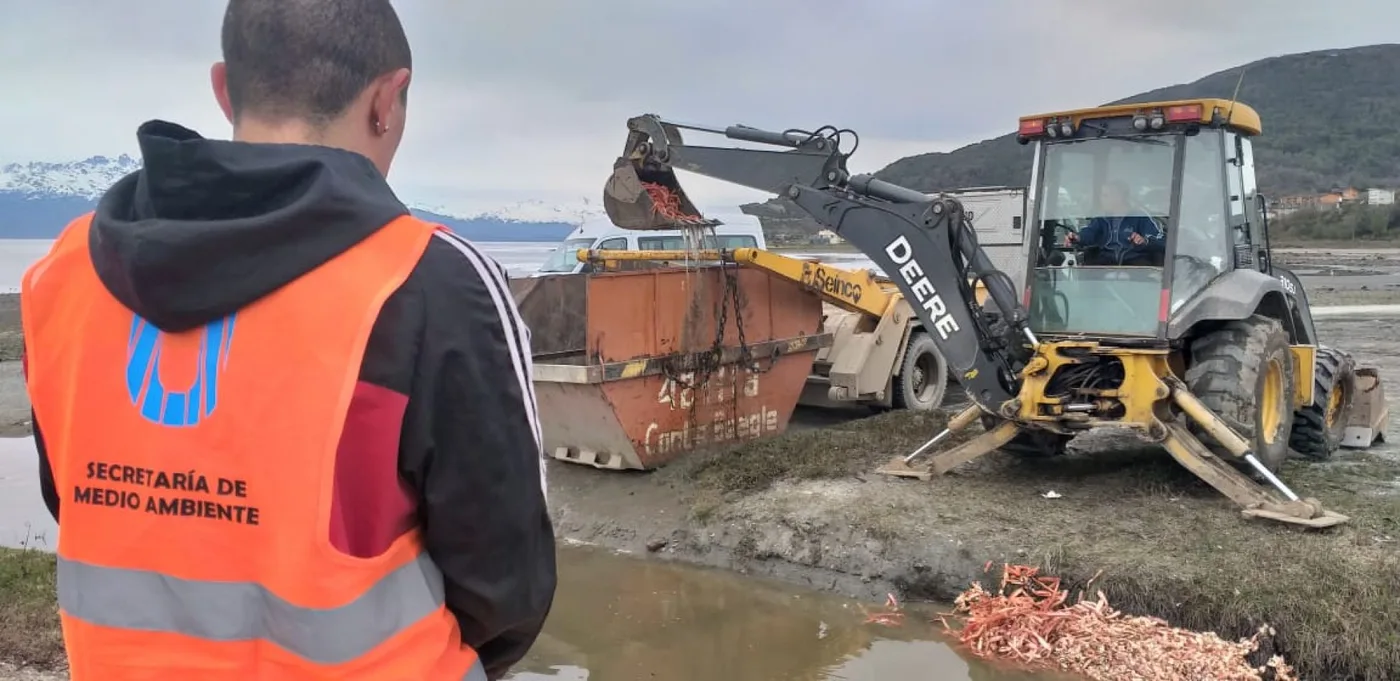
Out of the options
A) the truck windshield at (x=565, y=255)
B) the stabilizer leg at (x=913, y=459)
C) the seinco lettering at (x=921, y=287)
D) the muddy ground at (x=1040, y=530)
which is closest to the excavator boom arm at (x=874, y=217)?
the seinco lettering at (x=921, y=287)

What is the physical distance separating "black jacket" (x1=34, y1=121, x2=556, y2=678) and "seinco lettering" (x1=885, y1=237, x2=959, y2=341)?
19.6 feet

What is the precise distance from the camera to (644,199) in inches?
319

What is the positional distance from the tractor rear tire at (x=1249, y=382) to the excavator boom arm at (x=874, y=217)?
1.14 meters

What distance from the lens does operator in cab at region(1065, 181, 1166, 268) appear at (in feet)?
23.2

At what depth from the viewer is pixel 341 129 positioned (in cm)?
148

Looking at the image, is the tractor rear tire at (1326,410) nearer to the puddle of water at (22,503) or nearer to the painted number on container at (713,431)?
the painted number on container at (713,431)

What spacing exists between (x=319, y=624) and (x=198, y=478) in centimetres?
23

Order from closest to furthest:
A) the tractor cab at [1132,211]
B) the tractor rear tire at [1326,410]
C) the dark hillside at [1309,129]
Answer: the tractor cab at [1132,211], the tractor rear tire at [1326,410], the dark hillside at [1309,129]

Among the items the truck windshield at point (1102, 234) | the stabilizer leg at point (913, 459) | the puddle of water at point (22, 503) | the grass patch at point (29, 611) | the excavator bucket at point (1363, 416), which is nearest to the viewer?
the grass patch at point (29, 611)

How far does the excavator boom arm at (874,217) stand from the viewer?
278 inches

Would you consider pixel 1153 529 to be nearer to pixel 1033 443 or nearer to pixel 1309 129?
pixel 1033 443

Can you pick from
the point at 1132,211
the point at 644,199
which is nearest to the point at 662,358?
the point at 644,199

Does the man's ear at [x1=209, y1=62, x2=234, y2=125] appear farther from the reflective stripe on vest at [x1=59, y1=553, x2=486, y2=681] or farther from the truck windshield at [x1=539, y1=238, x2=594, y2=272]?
the truck windshield at [x1=539, y1=238, x2=594, y2=272]

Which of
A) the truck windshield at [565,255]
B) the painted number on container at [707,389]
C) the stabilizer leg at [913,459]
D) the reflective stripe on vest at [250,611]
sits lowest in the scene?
the stabilizer leg at [913,459]
